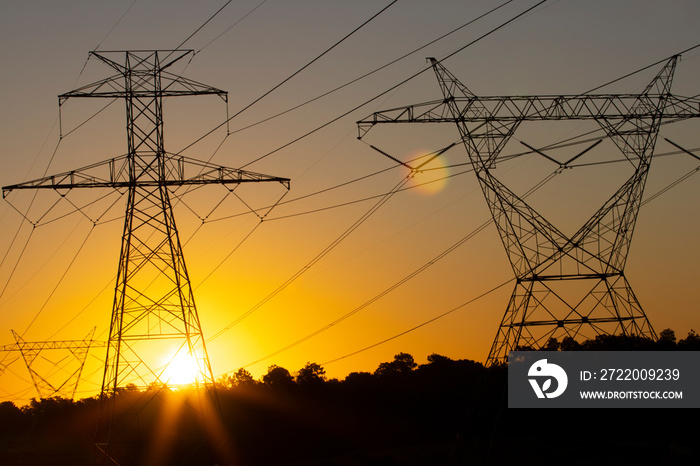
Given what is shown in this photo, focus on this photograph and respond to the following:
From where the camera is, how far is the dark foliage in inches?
1693

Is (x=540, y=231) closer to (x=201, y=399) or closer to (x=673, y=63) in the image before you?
(x=673, y=63)

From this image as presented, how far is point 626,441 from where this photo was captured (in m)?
46.6

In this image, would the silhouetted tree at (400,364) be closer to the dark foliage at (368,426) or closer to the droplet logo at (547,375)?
the dark foliage at (368,426)

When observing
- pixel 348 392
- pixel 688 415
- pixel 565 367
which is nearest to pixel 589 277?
pixel 565 367

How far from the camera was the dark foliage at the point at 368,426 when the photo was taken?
43000 millimetres

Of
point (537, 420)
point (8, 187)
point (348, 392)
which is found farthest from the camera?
point (348, 392)

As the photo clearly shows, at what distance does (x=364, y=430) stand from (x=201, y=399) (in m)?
36.9

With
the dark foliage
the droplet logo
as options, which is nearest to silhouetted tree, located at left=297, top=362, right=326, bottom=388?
the dark foliage

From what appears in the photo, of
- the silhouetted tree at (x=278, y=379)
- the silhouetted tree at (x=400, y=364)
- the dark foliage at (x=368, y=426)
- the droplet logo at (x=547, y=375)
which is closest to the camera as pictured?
the droplet logo at (x=547, y=375)

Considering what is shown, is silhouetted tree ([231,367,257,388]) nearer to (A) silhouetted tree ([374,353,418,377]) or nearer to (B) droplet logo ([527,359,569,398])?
(A) silhouetted tree ([374,353,418,377])

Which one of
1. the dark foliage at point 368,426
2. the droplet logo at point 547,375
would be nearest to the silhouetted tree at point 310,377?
the dark foliage at point 368,426

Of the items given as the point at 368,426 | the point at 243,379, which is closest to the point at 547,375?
the point at 368,426

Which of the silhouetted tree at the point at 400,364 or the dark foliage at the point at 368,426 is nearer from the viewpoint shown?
the dark foliage at the point at 368,426

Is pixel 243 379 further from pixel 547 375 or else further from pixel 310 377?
pixel 547 375
